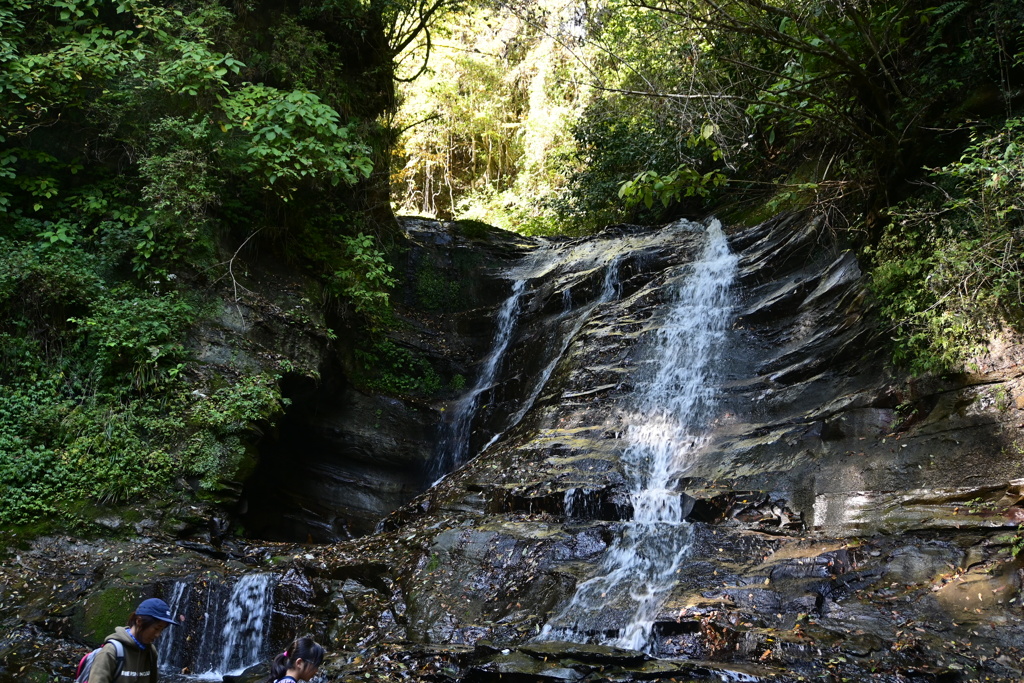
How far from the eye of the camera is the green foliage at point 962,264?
24.2 feet

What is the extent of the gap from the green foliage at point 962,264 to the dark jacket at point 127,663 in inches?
307

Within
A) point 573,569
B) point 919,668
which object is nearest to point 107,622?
point 573,569

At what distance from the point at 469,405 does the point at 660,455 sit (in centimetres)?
466

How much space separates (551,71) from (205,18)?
14.3 metres

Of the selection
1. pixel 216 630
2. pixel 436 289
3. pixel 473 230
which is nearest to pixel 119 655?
pixel 216 630

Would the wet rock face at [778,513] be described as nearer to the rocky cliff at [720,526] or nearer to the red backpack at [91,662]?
the rocky cliff at [720,526]

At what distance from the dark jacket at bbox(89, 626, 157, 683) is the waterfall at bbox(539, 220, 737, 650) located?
12.4 ft

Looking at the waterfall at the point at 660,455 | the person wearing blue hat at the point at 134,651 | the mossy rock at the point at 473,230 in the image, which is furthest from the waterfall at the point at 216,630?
the mossy rock at the point at 473,230

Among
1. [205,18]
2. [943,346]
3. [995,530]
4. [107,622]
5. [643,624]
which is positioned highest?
[205,18]

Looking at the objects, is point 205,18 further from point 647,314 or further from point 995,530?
point 995,530

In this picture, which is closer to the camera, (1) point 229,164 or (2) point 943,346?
(2) point 943,346

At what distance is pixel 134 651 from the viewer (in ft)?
12.4

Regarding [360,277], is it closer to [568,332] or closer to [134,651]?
[568,332]

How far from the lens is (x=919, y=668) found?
5.31 metres
